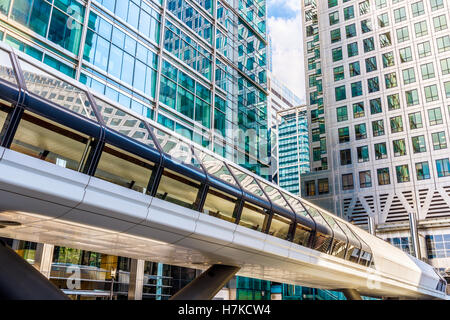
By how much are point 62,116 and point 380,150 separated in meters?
56.0

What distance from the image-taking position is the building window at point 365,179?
191 feet

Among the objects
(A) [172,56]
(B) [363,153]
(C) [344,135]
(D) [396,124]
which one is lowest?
(A) [172,56]

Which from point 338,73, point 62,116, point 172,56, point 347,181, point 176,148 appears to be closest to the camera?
point 62,116

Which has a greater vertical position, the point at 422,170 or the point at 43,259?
the point at 422,170

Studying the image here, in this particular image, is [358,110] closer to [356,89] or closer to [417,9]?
[356,89]

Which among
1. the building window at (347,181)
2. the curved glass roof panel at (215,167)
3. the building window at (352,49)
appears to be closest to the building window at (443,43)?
the building window at (352,49)

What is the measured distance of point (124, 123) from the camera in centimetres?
1091

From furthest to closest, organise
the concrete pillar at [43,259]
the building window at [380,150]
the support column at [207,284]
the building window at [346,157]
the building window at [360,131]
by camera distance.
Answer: the building window at [346,157] → the building window at [360,131] → the building window at [380,150] → the concrete pillar at [43,259] → the support column at [207,284]

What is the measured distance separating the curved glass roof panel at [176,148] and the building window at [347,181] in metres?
50.7

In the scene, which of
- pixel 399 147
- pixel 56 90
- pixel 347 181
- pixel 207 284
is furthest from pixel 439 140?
pixel 56 90

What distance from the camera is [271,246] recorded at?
15.9m

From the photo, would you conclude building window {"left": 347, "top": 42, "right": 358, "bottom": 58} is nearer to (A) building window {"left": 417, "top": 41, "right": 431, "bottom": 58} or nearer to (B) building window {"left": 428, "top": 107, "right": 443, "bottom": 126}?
(A) building window {"left": 417, "top": 41, "right": 431, "bottom": 58}

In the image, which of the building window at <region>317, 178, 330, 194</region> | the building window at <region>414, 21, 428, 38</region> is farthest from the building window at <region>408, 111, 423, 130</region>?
the building window at <region>317, 178, 330, 194</region>

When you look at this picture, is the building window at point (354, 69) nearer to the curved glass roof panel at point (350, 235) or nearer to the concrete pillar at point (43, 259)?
the curved glass roof panel at point (350, 235)
